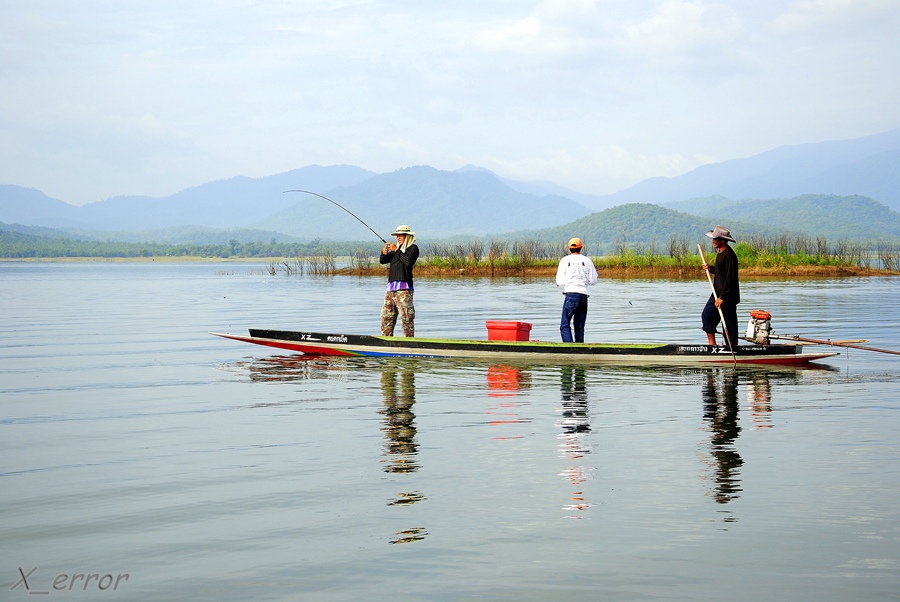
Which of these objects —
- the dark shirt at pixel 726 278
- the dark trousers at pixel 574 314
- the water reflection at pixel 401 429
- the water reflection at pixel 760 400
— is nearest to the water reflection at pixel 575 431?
the dark trousers at pixel 574 314

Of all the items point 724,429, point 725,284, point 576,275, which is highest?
point 576,275

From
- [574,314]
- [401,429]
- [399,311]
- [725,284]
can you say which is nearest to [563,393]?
[574,314]

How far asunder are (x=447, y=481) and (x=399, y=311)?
8.92 metres

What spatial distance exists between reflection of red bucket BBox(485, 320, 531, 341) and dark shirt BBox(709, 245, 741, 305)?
311 cm

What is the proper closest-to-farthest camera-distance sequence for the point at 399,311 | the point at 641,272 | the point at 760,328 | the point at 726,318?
1. the point at 726,318
2. the point at 760,328
3. the point at 399,311
4. the point at 641,272

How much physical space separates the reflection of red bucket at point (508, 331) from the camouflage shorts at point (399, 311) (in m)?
1.37

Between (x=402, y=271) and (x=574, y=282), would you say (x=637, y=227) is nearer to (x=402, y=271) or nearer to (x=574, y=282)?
(x=402, y=271)

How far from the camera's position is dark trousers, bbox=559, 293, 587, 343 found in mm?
15367

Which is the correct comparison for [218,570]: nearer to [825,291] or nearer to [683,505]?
[683,505]

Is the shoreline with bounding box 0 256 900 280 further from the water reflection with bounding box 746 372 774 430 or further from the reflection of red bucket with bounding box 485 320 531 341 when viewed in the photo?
the water reflection with bounding box 746 372 774 430

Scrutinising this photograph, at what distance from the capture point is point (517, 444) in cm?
922

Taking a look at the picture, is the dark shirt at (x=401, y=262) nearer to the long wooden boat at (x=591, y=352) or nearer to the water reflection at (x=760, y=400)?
the long wooden boat at (x=591, y=352)

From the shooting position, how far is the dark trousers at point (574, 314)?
1537 cm

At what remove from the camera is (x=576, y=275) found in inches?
602
